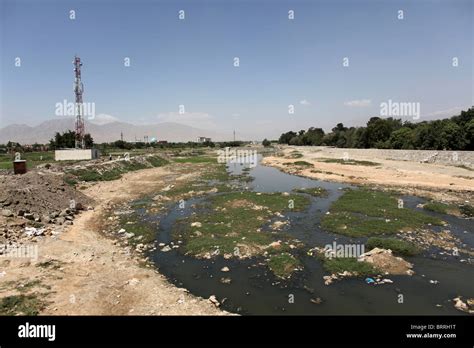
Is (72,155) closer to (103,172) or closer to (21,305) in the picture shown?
(103,172)

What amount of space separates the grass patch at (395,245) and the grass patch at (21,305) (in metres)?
12.9

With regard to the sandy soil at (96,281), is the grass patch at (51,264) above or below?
above

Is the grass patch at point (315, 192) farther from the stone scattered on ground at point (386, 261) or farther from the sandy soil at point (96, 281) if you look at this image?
the sandy soil at point (96, 281)

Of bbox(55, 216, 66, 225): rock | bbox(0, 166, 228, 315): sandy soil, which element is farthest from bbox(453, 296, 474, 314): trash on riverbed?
bbox(55, 216, 66, 225): rock

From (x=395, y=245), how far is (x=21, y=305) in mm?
14299

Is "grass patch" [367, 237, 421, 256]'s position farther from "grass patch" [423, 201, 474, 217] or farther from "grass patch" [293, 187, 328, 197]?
"grass patch" [293, 187, 328, 197]

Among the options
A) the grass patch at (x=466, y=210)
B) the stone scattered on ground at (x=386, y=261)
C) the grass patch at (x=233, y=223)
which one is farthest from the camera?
the grass patch at (x=466, y=210)

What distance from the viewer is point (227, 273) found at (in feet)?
36.2

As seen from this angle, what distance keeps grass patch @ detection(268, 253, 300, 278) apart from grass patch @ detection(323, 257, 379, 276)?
1.26 metres

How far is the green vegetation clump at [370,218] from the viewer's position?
51.1ft

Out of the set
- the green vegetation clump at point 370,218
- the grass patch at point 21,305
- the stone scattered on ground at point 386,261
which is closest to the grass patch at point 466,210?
the green vegetation clump at point 370,218

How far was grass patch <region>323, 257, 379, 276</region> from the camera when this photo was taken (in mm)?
10734

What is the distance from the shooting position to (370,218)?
17.8 meters
